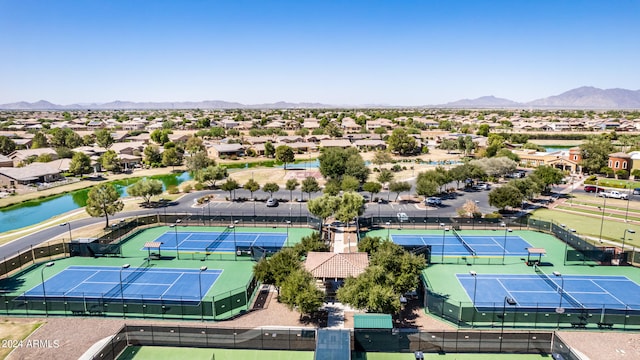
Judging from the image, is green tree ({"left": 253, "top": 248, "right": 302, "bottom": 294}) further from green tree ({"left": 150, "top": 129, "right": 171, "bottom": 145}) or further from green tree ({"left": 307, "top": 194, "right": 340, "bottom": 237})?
green tree ({"left": 150, "top": 129, "right": 171, "bottom": 145})

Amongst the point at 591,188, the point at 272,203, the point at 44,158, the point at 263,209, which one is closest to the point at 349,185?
the point at 272,203

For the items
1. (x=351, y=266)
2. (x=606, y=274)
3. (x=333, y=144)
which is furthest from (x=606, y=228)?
(x=333, y=144)

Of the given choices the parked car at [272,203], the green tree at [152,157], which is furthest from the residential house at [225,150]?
the parked car at [272,203]

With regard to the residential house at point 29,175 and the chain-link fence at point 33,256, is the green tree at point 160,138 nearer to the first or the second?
the residential house at point 29,175

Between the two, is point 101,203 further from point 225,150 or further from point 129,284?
point 225,150

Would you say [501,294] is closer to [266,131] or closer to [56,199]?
[56,199]
